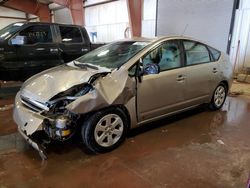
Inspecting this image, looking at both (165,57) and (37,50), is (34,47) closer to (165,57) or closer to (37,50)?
(37,50)

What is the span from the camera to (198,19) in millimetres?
7887

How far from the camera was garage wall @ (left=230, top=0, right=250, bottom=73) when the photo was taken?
6865mm

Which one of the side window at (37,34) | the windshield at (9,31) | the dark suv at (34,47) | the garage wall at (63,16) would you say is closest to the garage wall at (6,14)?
the garage wall at (63,16)

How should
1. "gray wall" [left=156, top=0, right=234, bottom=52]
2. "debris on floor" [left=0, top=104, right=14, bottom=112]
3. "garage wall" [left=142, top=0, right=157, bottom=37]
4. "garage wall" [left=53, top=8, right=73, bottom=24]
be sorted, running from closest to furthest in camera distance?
"debris on floor" [left=0, top=104, right=14, bottom=112], "gray wall" [left=156, top=0, right=234, bottom=52], "garage wall" [left=142, top=0, right=157, bottom=37], "garage wall" [left=53, top=8, right=73, bottom=24]

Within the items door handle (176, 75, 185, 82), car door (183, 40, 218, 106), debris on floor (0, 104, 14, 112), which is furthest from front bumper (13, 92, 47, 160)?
car door (183, 40, 218, 106)

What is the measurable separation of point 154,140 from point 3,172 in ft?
6.26

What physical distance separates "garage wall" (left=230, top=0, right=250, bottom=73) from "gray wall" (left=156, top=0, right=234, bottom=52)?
0.82 ft

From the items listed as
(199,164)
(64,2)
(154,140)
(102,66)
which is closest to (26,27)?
(102,66)

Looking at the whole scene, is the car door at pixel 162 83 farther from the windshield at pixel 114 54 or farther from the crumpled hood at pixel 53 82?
the crumpled hood at pixel 53 82

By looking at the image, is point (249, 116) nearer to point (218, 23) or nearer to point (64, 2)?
point (218, 23)

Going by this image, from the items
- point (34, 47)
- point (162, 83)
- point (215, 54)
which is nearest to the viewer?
point (162, 83)

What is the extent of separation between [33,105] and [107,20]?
32.9ft

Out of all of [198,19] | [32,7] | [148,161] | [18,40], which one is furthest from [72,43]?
[32,7]

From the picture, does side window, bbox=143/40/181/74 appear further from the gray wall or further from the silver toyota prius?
the gray wall
